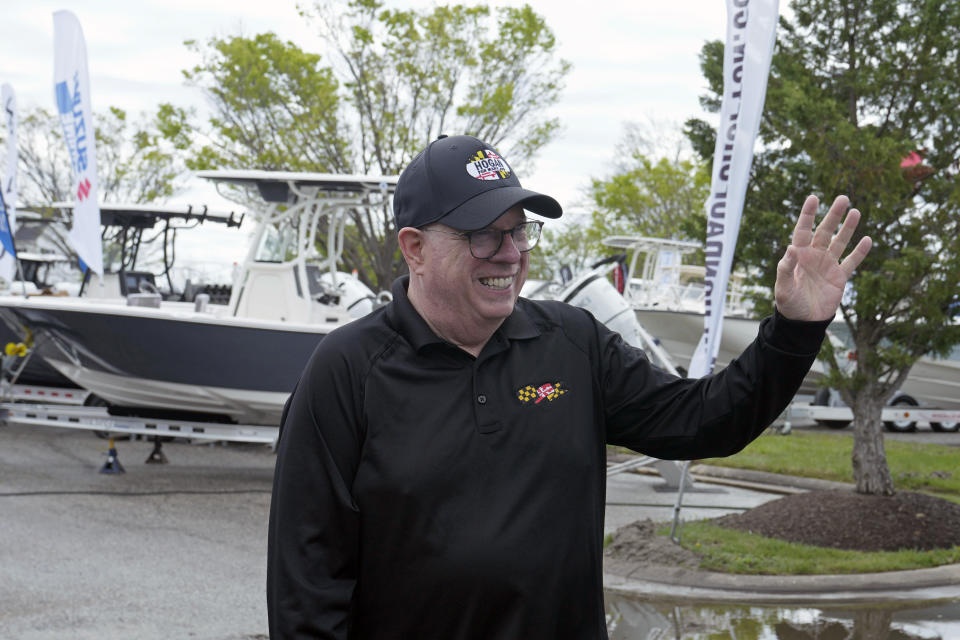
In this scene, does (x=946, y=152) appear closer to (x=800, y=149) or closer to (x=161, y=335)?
(x=800, y=149)

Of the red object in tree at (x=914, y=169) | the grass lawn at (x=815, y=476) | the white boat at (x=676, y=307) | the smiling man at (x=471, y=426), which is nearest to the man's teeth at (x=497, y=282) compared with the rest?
the smiling man at (x=471, y=426)

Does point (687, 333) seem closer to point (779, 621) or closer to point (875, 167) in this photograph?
point (875, 167)

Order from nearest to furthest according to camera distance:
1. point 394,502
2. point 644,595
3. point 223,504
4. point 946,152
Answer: point 394,502 < point 644,595 < point 946,152 < point 223,504

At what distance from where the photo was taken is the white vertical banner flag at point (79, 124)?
447 inches

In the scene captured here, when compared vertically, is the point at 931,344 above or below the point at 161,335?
above

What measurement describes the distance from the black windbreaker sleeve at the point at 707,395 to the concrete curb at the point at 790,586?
181 inches

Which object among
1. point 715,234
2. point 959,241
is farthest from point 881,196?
point 715,234

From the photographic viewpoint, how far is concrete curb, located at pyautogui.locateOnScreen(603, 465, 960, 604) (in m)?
6.77

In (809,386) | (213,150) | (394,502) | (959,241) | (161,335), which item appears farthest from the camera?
(213,150)

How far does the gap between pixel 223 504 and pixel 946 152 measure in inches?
274

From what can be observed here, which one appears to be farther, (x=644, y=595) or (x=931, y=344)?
(x=931, y=344)

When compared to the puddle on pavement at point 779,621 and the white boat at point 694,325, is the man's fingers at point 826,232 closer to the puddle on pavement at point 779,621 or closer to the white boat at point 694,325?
the puddle on pavement at point 779,621

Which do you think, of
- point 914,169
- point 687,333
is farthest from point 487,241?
point 687,333

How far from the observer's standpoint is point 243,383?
11023 millimetres
